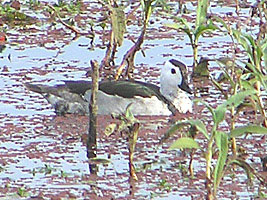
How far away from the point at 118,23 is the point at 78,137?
1192 mm

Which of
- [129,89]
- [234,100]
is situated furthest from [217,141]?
[129,89]

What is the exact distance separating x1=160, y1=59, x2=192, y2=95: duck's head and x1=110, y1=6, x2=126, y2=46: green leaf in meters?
1.00

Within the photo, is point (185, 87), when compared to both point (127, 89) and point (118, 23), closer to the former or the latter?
point (127, 89)

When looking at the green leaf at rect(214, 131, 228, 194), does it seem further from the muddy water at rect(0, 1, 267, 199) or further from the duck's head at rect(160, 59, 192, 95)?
the duck's head at rect(160, 59, 192, 95)

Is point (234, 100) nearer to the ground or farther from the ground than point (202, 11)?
farther from the ground

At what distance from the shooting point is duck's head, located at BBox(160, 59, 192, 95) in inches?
421

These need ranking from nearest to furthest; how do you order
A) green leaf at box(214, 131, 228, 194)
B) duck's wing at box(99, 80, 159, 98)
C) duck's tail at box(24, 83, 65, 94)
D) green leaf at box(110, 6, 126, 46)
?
green leaf at box(214, 131, 228, 194) < green leaf at box(110, 6, 126, 46) < duck's wing at box(99, 80, 159, 98) < duck's tail at box(24, 83, 65, 94)

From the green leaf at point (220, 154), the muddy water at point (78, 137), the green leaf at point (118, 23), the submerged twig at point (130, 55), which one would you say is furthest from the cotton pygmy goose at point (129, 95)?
the green leaf at point (220, 154)

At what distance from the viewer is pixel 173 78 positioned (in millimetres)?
10703

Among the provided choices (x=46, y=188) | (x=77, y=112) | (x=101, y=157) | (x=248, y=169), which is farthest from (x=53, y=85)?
(x=248, y=169)

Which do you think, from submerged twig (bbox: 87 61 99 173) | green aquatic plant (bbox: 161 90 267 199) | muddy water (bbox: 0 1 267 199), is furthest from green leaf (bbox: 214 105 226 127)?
submerged twig (bbox: 87 61 99 173)

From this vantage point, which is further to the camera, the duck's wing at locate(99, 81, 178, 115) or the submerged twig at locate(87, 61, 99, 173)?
the duck's wing at locate(99, 81, 178, 115)

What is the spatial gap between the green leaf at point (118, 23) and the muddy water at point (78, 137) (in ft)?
2.59

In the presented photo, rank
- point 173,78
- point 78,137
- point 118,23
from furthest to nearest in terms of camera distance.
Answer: point 173,78 → point 118,23 → point 78,137
